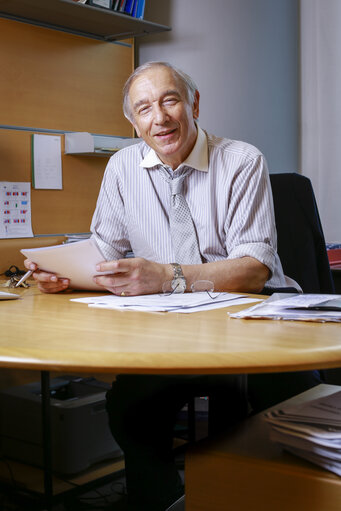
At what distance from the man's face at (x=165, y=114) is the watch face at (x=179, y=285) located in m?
0.51

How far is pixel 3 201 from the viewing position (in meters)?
2.70

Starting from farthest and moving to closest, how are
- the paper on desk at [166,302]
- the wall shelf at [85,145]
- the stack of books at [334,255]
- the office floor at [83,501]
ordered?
the wall shelf at [85,145] → the stack of books at [334,255] → the office floor at [83,501] → the paper on desk at [166,302]

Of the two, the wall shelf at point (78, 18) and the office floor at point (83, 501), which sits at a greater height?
the wall shelf at point (78, 18)

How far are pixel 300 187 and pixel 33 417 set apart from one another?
129cm

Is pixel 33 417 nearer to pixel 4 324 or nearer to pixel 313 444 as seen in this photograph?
pixel 4 324

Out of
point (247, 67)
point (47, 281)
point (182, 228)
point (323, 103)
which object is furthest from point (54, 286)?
point (323, 103)

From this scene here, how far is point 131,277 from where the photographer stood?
4.86 feet

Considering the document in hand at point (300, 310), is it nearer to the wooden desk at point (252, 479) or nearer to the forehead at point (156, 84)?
the wooden desk at point (252, 479)

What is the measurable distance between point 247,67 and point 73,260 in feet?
6.01

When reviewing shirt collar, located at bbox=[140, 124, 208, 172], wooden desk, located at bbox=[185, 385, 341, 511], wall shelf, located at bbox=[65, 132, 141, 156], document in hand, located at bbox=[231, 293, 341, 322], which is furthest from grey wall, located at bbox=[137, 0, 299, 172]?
wooden desk, located at bbox=[185, 385, 341, 511]

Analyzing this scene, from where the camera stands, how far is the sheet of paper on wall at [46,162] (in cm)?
285

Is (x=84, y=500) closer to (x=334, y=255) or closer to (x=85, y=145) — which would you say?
(x=334, y=255)

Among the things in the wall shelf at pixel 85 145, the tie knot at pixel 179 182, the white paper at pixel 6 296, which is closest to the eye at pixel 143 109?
the tie knot at pixel 179 182

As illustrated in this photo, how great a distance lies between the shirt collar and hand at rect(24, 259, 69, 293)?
22.1 inches
